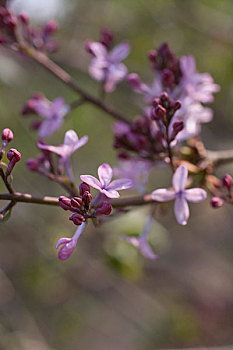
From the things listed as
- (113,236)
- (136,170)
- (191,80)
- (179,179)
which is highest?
(191,80)

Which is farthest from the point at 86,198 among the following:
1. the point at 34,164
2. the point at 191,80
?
the point at 191,80

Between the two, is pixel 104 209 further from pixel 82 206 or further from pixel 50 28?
pixel 50 28

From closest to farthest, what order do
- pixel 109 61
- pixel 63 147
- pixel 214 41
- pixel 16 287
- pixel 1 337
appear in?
pixel 63 147, pixel 109 61, pixel 1 337, pixel 214 41, pixel 16 287

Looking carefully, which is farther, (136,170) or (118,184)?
(136,170)

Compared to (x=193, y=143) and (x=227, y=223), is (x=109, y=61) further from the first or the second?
(x=227, y=223)

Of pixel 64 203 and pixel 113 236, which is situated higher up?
pixel 64 203

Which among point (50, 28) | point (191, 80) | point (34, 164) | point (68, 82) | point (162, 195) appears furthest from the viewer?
point (50, 28)

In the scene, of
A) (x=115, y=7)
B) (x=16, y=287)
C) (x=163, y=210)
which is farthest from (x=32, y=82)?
(x=163, y=210)

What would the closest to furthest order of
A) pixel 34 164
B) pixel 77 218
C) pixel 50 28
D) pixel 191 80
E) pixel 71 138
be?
pixel 77 218
pixel 71 138
pixel 34 164
pixel 191 80
pixel 50 28
